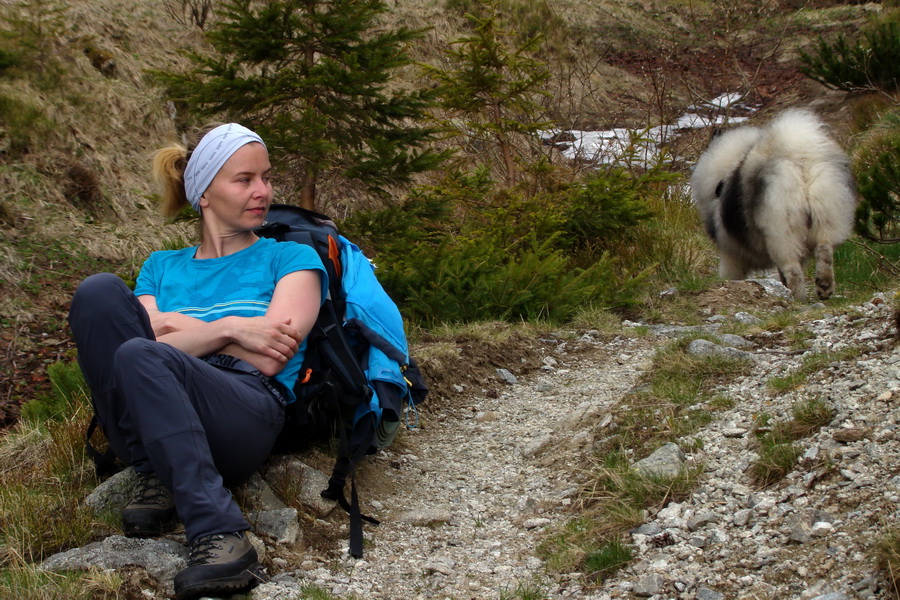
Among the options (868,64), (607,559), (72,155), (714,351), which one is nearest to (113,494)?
(607,559)

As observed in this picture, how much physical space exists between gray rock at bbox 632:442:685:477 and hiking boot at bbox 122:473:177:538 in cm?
172

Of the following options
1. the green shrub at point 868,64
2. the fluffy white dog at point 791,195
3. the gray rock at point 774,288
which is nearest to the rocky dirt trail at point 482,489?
the fluffy white dog at point 791,195

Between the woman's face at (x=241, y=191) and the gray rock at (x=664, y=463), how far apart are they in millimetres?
1736

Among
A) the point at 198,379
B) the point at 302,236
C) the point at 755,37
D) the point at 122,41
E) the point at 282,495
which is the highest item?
the point at 755,37

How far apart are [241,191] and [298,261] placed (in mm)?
342

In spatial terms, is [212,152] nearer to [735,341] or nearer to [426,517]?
[426,517]

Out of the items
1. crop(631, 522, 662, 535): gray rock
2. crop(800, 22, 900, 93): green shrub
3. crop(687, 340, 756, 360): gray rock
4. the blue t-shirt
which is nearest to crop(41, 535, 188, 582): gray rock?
the blue t-shirt

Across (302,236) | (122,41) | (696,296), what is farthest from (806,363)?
(122,41)

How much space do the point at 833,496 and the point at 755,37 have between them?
77.2 feet

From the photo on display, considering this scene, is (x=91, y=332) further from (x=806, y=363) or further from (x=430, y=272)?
(x=430, y=272)

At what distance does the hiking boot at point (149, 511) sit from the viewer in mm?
2652

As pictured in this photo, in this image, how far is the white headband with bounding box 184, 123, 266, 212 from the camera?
9.66 ft

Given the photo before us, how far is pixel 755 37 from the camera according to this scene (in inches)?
915

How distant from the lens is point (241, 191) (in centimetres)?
297
